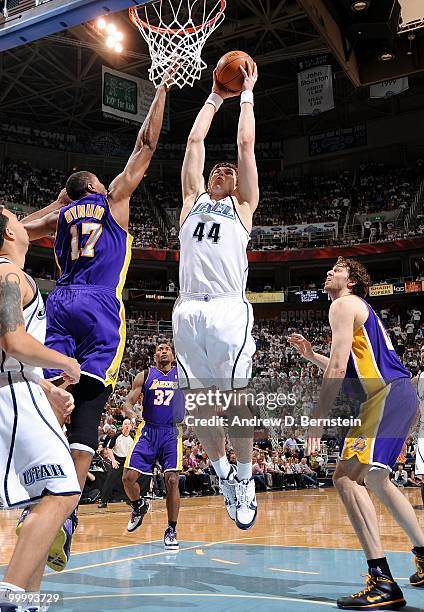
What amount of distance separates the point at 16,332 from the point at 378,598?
2939 mm

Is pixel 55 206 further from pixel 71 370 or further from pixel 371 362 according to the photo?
pixel 371 362

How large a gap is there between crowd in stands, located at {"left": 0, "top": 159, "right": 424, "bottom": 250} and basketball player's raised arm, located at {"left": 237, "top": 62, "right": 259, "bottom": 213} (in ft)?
79.0

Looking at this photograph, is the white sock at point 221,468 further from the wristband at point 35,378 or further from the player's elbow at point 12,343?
the player's elbow at point 12,343

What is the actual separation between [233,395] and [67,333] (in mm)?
1148

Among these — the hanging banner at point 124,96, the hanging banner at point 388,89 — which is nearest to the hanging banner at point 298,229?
the hanging banner at point 388,89

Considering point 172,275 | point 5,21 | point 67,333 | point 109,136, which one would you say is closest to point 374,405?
point 67,333

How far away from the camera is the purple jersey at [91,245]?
4.24 meters

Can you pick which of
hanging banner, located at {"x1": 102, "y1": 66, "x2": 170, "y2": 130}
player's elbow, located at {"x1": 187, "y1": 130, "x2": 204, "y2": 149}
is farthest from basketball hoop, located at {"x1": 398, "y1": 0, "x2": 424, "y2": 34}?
hanging banner, located at {"x1": 102, "y1": 66, "x2": 170, "y2": 130}

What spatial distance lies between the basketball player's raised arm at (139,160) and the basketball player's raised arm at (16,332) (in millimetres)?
1507

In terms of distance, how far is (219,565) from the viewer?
5.80 metres

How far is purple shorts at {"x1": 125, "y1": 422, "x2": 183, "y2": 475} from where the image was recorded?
24.8 ft

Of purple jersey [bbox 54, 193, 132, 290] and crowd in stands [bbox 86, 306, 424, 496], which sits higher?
purple jersey [bbox 54, 193, 132, 290]

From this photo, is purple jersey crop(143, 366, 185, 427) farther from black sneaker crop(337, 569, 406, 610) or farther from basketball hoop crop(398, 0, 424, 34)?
basketball hoop crop(398, 0, 424, 34)

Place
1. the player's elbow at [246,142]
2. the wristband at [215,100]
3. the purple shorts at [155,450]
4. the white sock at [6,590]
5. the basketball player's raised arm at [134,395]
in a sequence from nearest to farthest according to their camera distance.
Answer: the white sock at [6,590]
the player's elbow at [246,142]
the wristband at [215,100]
the purple shorts at [155,450]
the basketball player's raised arm at [134,395]
